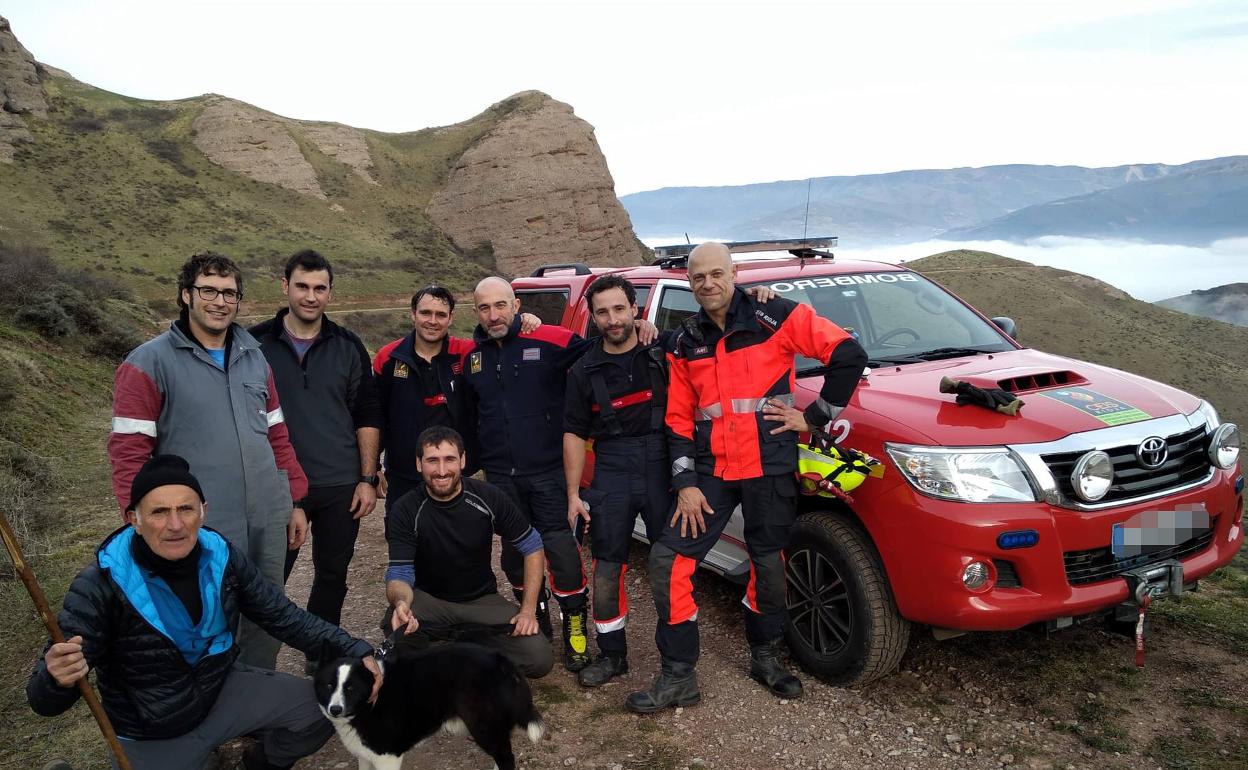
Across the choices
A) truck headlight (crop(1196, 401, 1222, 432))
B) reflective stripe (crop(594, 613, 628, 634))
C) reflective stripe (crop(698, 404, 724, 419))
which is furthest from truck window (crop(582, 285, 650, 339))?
truck headlight (crop(1196, 401, 1222, 432))

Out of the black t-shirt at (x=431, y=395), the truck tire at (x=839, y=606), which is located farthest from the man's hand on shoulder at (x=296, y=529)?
the truck tire at (x=839, y=606)

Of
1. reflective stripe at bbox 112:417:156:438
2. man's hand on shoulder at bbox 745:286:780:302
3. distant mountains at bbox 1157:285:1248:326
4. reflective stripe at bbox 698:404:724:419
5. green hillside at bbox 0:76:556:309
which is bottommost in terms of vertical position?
distant mountains at bbox 1157:285:1248:326

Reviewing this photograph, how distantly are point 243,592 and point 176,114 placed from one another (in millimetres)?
61428

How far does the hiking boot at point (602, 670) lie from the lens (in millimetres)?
3912

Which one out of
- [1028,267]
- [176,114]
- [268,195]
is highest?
[176,114]

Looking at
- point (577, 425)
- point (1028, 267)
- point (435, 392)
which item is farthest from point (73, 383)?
point (1028, 267)

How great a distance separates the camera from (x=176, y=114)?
5331cm

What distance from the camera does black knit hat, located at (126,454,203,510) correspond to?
256 centimetres

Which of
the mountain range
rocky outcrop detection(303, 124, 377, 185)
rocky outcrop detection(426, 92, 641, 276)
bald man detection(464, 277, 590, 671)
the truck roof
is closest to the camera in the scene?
bald man detection(464, 277, 590, 671)

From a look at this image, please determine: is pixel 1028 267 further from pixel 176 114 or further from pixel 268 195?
pixel 176 114

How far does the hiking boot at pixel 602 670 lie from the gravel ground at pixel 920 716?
45 millimetres

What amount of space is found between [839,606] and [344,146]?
62669 millimetres

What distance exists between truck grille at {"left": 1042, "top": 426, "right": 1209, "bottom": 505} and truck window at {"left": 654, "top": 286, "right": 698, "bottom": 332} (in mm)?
2181

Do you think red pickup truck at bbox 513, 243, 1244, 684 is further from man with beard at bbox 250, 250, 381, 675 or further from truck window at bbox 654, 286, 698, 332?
man with beard at bbox 250, 250, 381, 675
